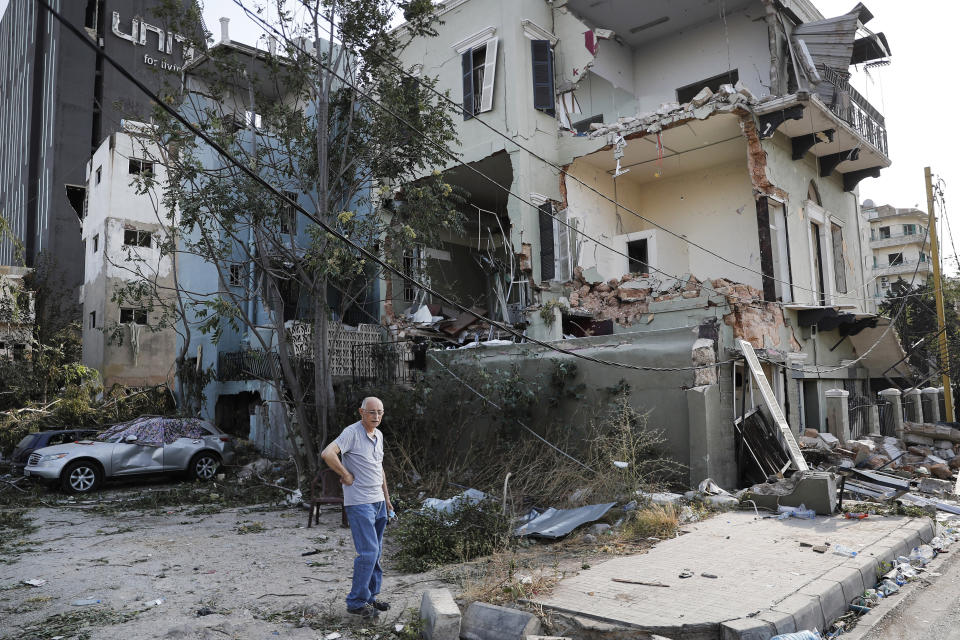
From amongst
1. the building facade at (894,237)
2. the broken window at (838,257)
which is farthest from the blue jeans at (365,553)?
the building facade at (894,237)

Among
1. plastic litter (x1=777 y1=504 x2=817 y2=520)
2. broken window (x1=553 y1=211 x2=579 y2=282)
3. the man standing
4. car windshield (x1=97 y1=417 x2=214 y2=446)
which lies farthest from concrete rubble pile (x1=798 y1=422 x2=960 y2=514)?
car windshield (x1=97 y1=417 x2=214 y2=446)

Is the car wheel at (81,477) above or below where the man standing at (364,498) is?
below

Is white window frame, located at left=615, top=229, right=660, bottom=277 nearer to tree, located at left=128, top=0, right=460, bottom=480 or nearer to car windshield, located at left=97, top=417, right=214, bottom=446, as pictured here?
tree, located at left=128, top=0, right=460, bottom=480

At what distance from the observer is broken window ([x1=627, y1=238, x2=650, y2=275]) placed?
1620 centimetres

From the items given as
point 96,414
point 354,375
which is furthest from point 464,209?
point 96,414

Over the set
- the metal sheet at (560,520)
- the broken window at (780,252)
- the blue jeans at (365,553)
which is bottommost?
the metal sheet at (560,520)

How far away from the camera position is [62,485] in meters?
12.8

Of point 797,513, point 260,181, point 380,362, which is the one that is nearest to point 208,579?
point 260,181

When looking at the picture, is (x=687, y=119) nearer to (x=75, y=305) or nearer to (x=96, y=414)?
(x=96, y=414)

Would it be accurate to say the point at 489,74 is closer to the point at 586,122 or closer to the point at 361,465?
the point at 586,122

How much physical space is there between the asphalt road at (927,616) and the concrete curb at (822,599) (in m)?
0.31

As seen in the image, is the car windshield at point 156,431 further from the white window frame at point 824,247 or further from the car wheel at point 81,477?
the white window frame at point 824,247

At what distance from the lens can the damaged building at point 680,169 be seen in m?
14.1

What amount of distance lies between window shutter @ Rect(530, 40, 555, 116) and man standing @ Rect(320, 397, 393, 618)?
12.4 metres
